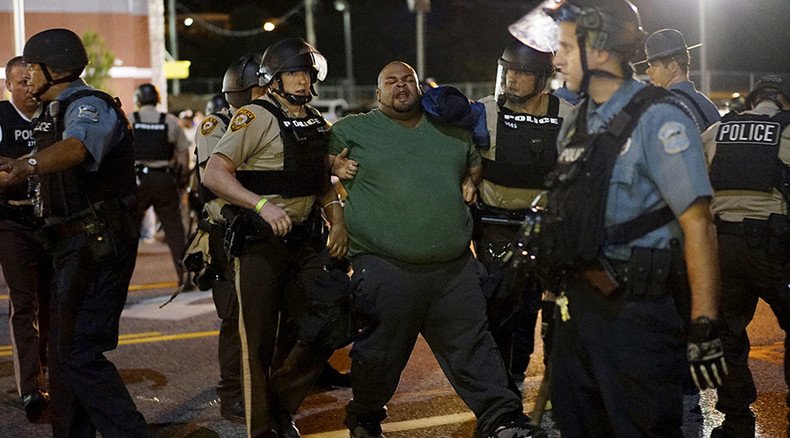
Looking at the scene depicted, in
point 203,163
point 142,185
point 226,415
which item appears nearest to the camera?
point 226,415

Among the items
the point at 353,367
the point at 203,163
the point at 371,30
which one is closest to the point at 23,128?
the point at 203,163

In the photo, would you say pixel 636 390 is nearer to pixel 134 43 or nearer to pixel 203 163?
pixel 203 163

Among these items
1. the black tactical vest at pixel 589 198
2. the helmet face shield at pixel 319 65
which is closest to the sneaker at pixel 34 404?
the helmet face shield at pixel 319 65

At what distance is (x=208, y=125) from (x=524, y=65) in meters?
2.08

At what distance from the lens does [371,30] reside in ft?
211

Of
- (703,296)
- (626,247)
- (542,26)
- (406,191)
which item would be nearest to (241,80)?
(406,191)

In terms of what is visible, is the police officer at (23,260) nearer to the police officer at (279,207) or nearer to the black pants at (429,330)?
the police officer at (279,207)

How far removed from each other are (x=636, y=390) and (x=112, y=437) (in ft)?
8.33

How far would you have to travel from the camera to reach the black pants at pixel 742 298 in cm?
524

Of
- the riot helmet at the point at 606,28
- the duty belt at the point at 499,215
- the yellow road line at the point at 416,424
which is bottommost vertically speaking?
the yellow road line at the point at 416,424

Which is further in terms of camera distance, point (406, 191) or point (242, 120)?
point (242, 120)

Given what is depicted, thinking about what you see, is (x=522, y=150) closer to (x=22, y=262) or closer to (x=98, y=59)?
(x=22, y=262)

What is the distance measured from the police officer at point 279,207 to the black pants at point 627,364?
1900 millimetres

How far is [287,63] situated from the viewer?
5410 mm
